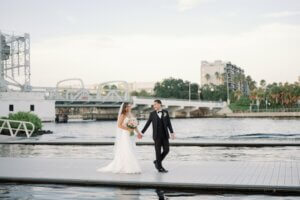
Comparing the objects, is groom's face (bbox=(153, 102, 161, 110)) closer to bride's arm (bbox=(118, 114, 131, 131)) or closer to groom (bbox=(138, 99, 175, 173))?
groom (bbox=(138, 99, 175, 173))

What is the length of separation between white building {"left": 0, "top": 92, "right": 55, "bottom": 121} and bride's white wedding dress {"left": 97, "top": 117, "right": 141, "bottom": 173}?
95621 mm

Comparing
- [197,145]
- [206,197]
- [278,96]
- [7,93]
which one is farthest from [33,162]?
[278,96]

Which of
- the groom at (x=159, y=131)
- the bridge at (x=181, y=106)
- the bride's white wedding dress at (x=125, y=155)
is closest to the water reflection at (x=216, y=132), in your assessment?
the bride's white wedding dress at (x=125, y=155)

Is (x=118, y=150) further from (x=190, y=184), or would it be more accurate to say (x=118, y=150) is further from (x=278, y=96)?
(x=278, y=96)

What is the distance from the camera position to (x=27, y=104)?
11338cm

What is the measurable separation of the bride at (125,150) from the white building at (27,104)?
95.6 meters

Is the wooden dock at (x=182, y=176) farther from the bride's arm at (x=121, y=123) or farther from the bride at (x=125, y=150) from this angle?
the bride's arm at (x=121, y=123)

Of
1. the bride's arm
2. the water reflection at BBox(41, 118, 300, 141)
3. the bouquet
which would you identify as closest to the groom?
the bouquet

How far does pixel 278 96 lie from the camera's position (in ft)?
576

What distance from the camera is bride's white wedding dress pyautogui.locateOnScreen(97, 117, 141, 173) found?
15469mm

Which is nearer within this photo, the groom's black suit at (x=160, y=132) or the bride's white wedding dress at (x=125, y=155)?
the groom's black suit at (x=160, y=132)

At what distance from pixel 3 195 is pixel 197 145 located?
66.8 ft

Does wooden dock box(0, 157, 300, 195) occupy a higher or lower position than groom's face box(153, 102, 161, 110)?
lower

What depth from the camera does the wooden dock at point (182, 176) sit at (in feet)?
42.0
